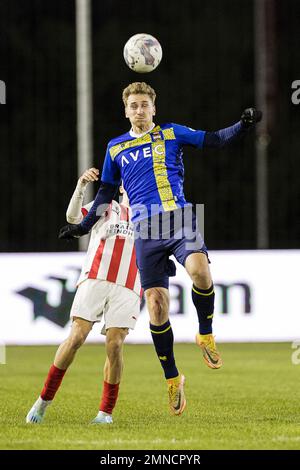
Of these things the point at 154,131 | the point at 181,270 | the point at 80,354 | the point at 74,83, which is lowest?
the point at 80,354

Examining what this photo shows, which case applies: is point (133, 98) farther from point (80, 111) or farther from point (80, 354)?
point (80, 111)

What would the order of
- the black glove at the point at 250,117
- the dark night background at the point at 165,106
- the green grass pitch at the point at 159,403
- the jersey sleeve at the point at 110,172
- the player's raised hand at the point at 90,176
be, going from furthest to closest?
the dark night background at the point at 165,106 → the jersey sleeve at the point at 110,172 → the player's raised hand at the point at 90,176 → the black glove at the point at 250,117 → the green grass pitch at the point at 159,403

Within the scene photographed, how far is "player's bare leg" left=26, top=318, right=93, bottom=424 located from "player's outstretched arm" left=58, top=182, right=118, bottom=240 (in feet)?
2.25

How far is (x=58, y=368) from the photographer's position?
7523 mm

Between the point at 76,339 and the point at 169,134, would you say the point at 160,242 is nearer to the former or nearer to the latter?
the point at 169,134

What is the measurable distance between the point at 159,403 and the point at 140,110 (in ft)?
8.33

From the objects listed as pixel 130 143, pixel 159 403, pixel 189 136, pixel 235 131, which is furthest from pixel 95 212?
pixel 159 403

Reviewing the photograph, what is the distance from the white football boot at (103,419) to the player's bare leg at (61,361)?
13.5 inches

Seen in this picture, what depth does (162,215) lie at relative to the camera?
7.39 meters

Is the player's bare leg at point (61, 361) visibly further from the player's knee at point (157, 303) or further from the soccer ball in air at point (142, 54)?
the soccer ball in air at point (142, 54)

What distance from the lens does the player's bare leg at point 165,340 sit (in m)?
7.36

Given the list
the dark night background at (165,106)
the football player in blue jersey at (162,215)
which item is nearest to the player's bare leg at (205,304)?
the football player in blue jersey at (162,215)
